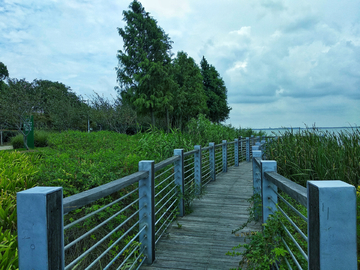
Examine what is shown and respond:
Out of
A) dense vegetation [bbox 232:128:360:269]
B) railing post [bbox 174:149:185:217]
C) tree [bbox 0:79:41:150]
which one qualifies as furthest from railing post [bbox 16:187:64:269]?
tree [bbox 0:79:41:150]

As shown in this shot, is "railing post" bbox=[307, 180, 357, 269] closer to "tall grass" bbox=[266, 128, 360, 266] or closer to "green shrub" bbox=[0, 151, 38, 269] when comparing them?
"green shrub" bbox=[0, 151, 38, 269]

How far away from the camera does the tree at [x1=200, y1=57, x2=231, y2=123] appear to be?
139ft

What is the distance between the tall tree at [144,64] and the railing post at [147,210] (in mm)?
25758

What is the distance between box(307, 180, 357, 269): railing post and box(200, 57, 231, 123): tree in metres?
41.0

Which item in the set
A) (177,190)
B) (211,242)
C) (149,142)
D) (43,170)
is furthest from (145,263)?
(149,142)

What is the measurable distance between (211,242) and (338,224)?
2.90 meters

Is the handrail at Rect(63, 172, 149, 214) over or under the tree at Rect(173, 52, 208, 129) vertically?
under

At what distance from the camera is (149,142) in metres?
7.08

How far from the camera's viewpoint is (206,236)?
13.8 feet

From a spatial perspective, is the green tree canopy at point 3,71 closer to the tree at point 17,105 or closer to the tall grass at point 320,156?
the tree at point 17,105

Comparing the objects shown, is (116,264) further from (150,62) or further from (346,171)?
(150,62)

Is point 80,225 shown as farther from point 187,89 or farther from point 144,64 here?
point 187,89

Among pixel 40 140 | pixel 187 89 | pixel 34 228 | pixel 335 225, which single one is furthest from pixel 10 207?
pixel 187 89

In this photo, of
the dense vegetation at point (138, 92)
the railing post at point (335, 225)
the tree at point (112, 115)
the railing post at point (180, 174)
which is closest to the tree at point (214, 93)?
the dense vegetation at point (138, 92)
